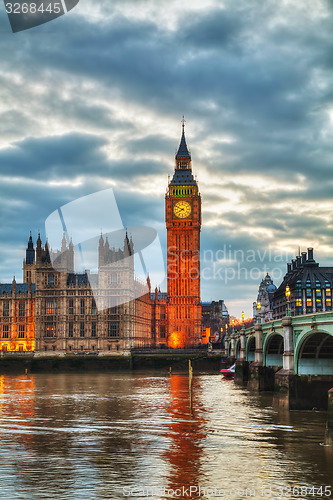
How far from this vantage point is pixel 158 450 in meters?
36.2

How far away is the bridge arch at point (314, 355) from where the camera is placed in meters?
53.8

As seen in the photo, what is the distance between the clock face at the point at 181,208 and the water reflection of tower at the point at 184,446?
5321 inches

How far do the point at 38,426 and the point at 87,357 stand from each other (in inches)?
3633

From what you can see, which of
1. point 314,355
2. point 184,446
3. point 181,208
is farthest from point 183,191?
point 184,446

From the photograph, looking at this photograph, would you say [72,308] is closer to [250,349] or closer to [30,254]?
[30,254]

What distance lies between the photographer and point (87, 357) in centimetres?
13750

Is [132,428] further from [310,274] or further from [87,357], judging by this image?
[310,274]

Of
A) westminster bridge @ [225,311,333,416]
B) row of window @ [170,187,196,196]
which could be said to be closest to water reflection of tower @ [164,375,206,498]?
westminster bridge @ [225,311,333,416]

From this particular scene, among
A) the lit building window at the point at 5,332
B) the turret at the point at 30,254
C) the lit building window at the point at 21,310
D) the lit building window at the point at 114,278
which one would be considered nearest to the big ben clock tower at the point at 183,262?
the lit building window at the point at 114,278

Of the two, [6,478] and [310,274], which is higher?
[310,274]

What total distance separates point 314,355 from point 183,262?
13602cm

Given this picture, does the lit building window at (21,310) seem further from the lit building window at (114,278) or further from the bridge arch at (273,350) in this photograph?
the bridge arch at (273,350)

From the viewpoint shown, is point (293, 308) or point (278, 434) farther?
point (293, 308)

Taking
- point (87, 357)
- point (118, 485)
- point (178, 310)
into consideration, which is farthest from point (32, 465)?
point (178, 310)
